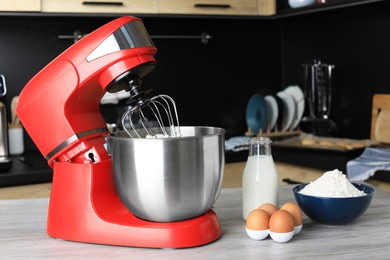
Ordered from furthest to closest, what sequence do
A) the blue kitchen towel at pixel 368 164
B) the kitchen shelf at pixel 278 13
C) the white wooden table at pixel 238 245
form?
the kitchen shelf at pixel 278 13, the blue kitchen towel at pixel 368 164, the white wooden table at pixel 238 245

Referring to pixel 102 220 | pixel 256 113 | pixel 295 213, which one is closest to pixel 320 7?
pixel 256 113

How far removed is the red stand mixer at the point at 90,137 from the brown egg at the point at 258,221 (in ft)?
0.23

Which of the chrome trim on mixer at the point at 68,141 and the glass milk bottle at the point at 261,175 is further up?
the chrome trim on mixer at the point at 68,141

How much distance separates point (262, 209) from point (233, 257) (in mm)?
149

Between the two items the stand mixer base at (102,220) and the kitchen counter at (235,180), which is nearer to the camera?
the stand mixer base at (102,220)

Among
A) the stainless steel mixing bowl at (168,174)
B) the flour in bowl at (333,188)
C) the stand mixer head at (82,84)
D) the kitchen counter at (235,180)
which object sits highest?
the stand mixer head at (82,84)

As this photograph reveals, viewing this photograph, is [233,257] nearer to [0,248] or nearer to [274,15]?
[0,248]

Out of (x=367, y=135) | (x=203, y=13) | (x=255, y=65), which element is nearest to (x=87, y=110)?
(x=203, y=13)

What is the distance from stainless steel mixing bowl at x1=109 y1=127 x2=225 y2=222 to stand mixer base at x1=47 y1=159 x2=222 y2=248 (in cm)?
3

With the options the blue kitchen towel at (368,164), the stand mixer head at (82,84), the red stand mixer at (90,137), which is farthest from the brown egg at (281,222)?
the blue kitchen towel at (368,164)

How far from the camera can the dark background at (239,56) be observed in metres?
2.86

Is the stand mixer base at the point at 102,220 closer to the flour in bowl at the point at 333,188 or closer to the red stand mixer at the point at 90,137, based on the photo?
the red stand mixer at the point at 90,137

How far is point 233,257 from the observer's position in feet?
3.43

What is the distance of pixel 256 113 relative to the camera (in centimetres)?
320
